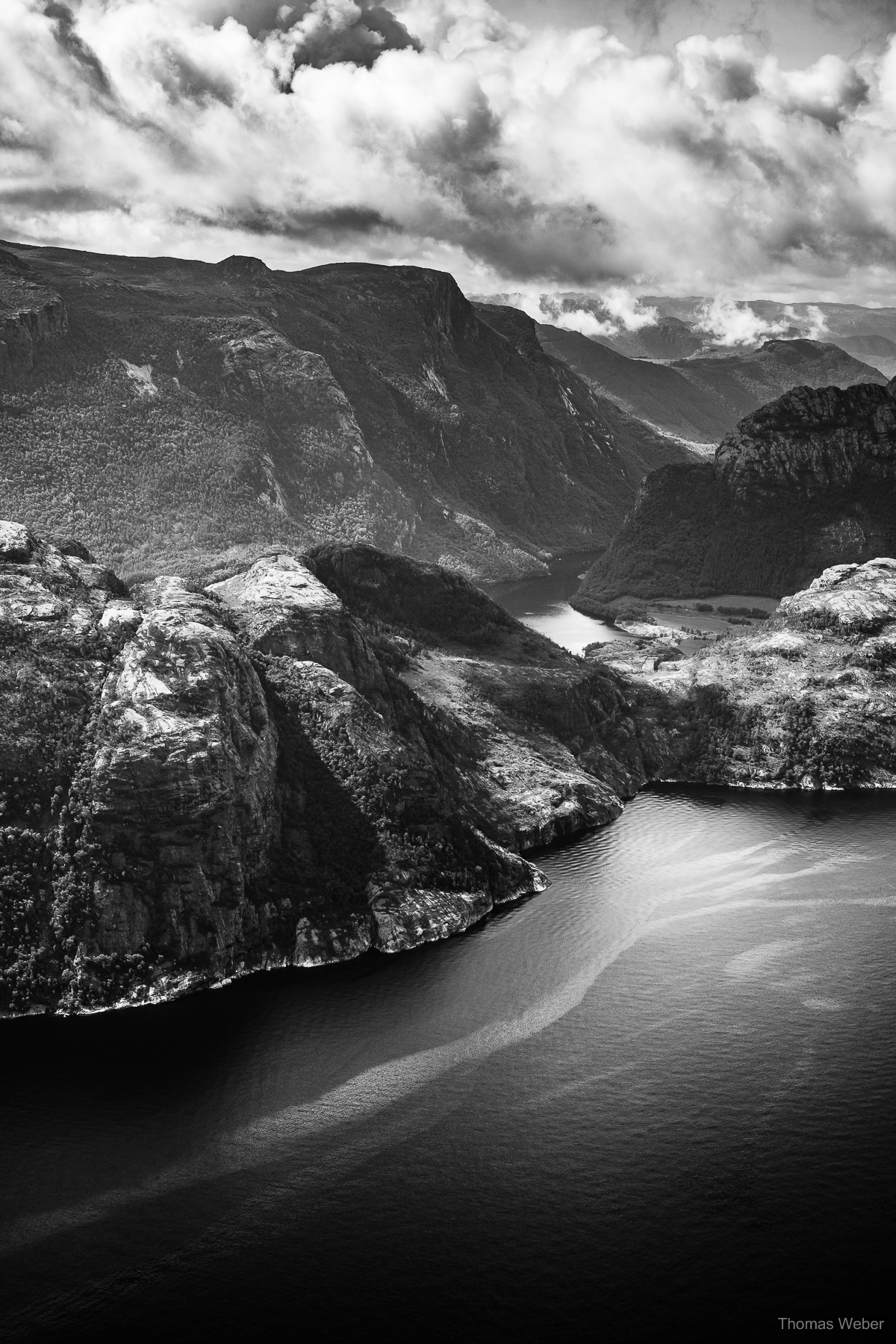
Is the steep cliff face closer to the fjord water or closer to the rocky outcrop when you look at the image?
the fjord water

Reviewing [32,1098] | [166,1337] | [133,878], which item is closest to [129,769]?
[133,878]

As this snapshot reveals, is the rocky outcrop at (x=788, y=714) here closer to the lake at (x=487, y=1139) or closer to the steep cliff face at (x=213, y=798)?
the steep cliff face at (x=213, y=798)

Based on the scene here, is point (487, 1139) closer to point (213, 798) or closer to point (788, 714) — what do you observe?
point (213, 798)

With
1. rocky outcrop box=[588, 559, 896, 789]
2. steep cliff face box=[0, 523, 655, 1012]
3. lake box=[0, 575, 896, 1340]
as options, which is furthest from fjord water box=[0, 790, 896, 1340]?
rocky outcrop box=[588, 559, 896, 789]

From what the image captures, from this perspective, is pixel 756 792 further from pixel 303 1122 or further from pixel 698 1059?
pixel 303 1122

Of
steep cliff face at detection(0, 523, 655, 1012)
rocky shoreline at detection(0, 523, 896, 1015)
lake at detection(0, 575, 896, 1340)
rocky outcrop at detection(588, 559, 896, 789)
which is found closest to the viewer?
lake at detection(0, 575, 896, 1340)
